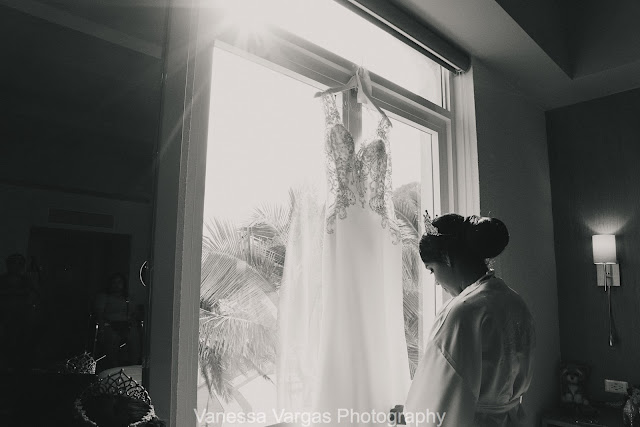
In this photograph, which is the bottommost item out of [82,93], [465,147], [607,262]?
[607,262]

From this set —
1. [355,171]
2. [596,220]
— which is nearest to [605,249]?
[596,220]

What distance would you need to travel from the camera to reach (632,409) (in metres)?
2.68

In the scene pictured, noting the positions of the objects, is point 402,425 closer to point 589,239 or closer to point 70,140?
point 70,140

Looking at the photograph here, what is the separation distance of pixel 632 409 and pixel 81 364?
292 cm

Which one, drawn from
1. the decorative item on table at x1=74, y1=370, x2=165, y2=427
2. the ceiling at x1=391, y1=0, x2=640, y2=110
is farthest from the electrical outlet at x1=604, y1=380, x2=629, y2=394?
the decorative item on table at x1=74, y1=370, x2=165, y2=427

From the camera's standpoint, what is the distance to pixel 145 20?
1310mm

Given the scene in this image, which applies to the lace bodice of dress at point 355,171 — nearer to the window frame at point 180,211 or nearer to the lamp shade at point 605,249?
the window frame at point 180,211

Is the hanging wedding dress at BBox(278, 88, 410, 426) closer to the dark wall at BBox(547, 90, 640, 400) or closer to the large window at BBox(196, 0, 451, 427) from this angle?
the large window at BBox(196, 0, 451, 427)

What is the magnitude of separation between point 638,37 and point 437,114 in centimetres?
→ 134

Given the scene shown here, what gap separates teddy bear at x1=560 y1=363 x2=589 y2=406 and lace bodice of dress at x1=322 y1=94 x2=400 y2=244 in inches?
74.9

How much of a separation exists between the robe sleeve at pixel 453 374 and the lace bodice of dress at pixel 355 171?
2.08 ft

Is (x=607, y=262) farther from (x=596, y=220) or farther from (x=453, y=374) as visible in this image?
(x=453, y=374)

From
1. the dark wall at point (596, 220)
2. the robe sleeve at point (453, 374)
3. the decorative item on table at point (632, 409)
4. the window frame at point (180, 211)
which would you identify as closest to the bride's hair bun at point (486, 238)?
the robe sleeve at point (453, 374)

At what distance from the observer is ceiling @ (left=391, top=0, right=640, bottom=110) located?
2453 mm
